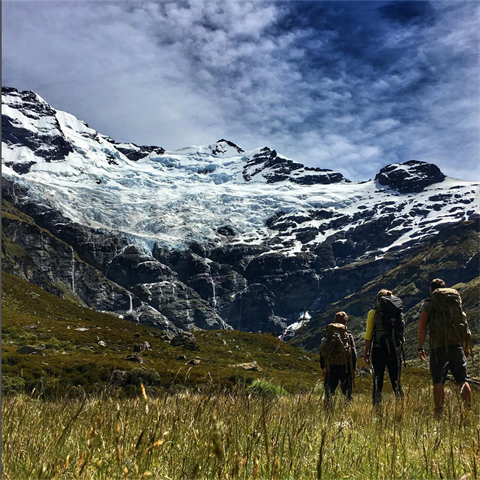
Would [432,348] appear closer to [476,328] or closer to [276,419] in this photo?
[276,419]

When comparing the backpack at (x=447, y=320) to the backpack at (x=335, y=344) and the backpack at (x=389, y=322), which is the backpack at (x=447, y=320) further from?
the backpack at (x=335, y=344)

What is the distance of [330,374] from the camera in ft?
35.5

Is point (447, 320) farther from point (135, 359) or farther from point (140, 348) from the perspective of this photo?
point (140, 348)

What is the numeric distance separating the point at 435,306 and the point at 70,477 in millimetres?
7270

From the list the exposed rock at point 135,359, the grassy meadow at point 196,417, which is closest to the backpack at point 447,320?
the grassy meadow at point 196,417

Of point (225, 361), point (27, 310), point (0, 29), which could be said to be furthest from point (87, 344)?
point (0, 29)

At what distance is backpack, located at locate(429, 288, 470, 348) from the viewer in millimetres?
7859

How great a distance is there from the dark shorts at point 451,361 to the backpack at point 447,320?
0.13 meters

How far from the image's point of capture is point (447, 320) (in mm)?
7895

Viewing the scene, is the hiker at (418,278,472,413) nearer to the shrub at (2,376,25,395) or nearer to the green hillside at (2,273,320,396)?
the green hillside at (2,273,320,396)


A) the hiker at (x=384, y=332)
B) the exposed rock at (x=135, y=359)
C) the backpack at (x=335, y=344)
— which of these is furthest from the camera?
the exposed rock at (x=135, y=359)

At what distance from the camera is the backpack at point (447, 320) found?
7859 mm

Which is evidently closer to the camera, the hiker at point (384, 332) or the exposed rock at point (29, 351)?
the hiker at point (384, 332)

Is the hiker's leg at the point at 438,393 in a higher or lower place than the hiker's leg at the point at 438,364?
lower
